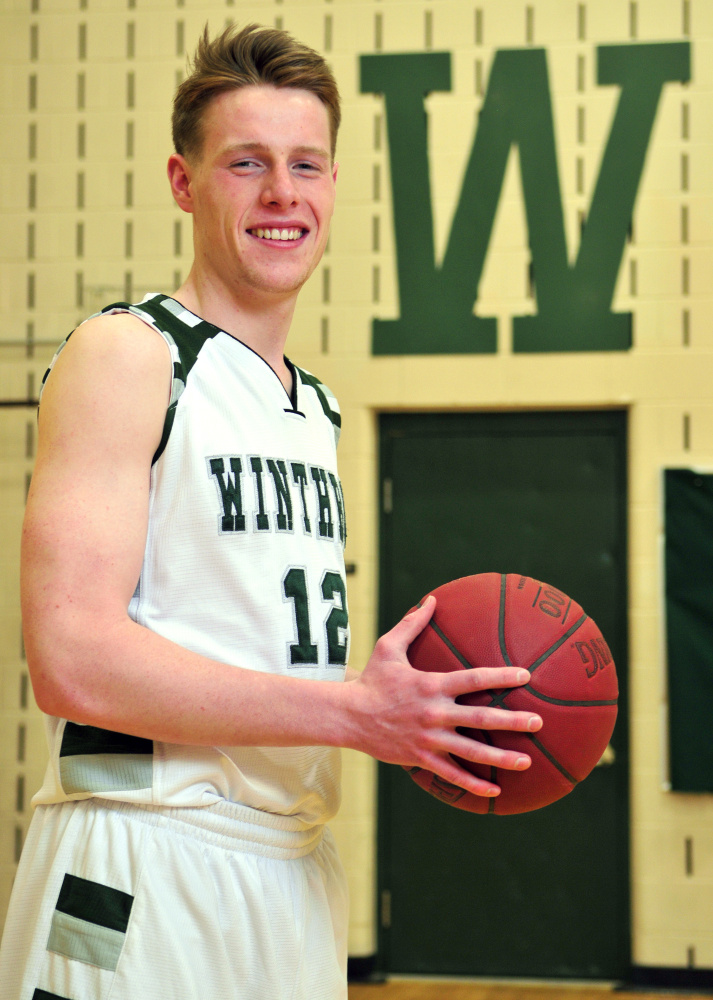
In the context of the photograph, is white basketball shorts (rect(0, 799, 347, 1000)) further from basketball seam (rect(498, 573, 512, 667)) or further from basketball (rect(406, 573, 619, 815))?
basketball seam (rect(498, 573, 512, 667))

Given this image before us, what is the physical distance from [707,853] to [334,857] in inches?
120

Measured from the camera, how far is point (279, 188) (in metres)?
1.19

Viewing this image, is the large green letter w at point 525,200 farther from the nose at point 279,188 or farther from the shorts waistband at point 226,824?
the shorts waistband at point 226,824

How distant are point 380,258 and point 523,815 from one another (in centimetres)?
241

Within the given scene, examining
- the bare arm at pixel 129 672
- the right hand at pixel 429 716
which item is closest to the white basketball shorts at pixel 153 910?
the bare arm at pixel 129 672

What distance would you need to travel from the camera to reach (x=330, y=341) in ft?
14.0

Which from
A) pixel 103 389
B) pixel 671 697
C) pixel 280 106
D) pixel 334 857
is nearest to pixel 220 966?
pixel 334 857

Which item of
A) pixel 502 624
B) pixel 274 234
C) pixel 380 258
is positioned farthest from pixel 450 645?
pixel 380 258

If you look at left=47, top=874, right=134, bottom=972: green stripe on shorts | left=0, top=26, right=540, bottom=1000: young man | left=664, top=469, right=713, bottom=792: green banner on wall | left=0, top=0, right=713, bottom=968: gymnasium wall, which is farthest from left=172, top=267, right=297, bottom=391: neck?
left=664, top=469, right=713, bottom=792: green banner on wall

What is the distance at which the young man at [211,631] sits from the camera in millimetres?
966

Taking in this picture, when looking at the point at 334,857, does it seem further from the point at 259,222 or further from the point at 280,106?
the point at 280,106

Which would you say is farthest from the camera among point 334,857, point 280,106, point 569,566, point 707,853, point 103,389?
point 569,566

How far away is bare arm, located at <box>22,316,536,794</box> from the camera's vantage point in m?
0.93

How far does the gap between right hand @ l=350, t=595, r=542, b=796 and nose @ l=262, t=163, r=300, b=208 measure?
0.57 metres
